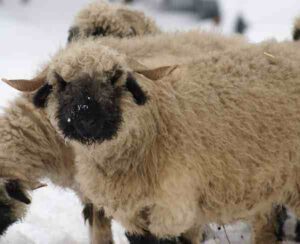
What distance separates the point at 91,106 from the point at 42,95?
55 centimetres

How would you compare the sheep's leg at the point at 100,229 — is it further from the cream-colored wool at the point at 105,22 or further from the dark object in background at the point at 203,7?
the dark object in background at the point at 203,7

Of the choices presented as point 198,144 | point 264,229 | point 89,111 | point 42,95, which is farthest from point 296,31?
point 89,111

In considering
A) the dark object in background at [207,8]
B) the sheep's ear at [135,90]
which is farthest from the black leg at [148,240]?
the dark object in background at [207,8]

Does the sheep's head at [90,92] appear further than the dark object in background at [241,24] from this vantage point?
No

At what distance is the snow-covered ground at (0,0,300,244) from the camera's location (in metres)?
5.86

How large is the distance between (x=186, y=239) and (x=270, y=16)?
11011mm

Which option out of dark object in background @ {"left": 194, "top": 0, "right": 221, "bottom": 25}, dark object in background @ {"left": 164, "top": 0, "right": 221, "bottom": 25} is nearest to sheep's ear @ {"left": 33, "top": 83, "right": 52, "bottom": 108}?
dark object in background @ {"left": 164, "top": 0, "right": 221, "bottom": 25}

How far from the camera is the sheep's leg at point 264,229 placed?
531 cm

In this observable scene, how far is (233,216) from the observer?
4.55 meters

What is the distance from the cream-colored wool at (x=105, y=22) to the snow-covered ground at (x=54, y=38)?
385mm

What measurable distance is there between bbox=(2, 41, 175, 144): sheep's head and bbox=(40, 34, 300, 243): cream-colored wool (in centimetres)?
2

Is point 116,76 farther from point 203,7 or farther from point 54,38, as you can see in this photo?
point 54,38

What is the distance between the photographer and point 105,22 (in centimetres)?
672

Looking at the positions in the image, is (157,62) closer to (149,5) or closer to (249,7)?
(249,7)
